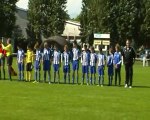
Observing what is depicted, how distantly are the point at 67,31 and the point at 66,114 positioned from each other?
116837 millimetres

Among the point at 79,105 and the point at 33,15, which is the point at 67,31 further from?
the point at 79,105

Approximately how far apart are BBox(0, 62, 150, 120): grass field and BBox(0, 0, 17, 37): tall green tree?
63050 millimetres

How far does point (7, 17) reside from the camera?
87750mm

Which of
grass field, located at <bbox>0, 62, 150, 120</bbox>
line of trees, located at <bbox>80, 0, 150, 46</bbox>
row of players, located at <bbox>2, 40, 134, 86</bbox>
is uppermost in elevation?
line of trees, located at <bbox>80, 0, 150, 46</bbox>

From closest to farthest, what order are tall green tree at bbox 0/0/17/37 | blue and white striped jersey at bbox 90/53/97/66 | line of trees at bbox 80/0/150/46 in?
blue and white striped jersey at bbox 90/53/97/66 < line of trees at bbox 80/0/150/46 < tall green tree at bbox 0/0/17/37

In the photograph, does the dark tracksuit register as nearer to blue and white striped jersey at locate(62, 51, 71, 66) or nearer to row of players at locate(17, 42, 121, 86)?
row of players at locate(17, 42, 121, 86)

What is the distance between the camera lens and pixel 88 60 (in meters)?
29.2

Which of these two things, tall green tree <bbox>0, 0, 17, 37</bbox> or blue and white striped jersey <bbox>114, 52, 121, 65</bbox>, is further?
tall green tree <bbox>0, 0, 17, 37</bbox>

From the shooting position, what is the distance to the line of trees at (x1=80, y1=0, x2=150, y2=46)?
8238 centimetres

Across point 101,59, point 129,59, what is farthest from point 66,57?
point 129,59

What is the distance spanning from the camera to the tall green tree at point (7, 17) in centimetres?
8644

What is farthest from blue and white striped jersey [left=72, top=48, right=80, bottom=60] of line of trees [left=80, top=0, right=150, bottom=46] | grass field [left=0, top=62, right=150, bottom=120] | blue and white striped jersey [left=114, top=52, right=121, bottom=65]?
line of trees [left=80, top=0, right=150, bottom=46]

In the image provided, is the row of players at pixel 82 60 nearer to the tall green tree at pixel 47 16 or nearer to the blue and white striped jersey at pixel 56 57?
the blue and white striped jersey at pixel 56 57

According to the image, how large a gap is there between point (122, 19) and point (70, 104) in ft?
212
